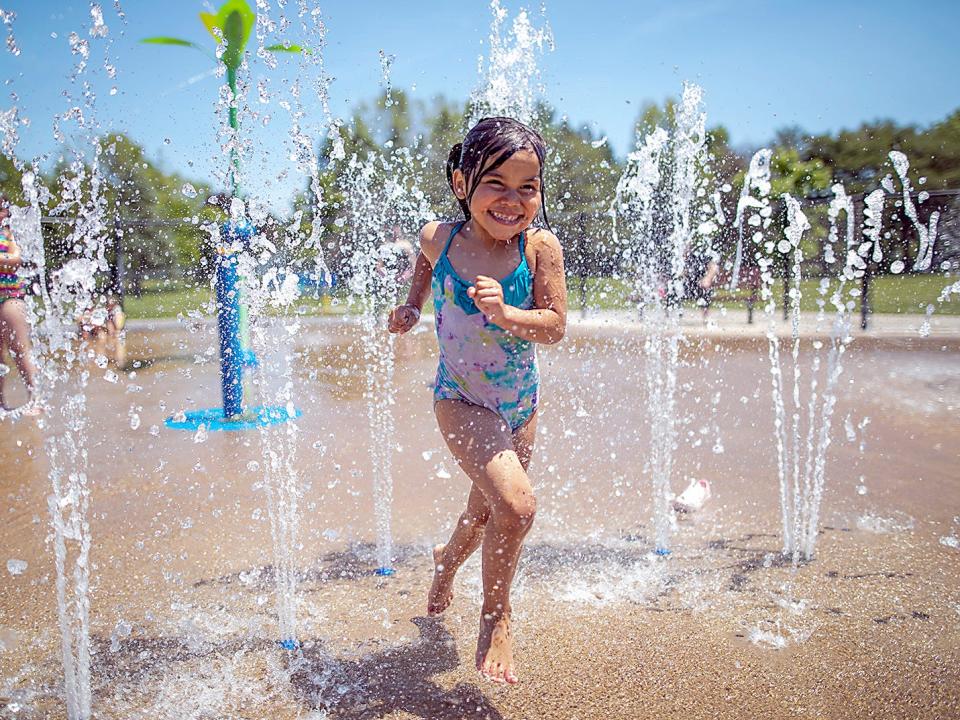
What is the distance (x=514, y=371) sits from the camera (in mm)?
2164

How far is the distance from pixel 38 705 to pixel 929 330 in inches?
406

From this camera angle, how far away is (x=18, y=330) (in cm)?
562

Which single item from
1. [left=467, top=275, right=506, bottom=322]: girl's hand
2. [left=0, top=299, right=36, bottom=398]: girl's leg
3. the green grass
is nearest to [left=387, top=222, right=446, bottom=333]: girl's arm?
[left=467, top=275, right=506, bottom=322]: girl's hand

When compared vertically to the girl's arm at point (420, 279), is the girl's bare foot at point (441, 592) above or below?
below

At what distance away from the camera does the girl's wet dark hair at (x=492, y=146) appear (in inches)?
80.4

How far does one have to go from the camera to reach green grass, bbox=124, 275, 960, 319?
13.7m

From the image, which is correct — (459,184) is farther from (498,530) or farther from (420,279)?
(498,530)

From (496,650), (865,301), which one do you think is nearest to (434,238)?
(496,650)

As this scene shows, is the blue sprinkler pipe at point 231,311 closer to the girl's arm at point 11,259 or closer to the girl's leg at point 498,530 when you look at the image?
the girl's arm at point 11,259

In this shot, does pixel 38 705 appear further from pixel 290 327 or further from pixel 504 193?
pixel 290 327

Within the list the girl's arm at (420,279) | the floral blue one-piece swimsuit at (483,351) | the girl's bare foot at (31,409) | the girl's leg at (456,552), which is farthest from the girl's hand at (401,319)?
the girl's bare foot at (31,409)

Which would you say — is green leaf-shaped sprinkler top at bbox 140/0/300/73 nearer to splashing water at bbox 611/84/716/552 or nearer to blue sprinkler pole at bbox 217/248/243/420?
blue sprinkler pole at bbox 217/248/243/420

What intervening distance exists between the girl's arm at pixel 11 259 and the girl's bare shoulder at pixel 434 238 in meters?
4.25

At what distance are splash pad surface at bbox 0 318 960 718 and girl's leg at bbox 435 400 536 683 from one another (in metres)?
0.13
